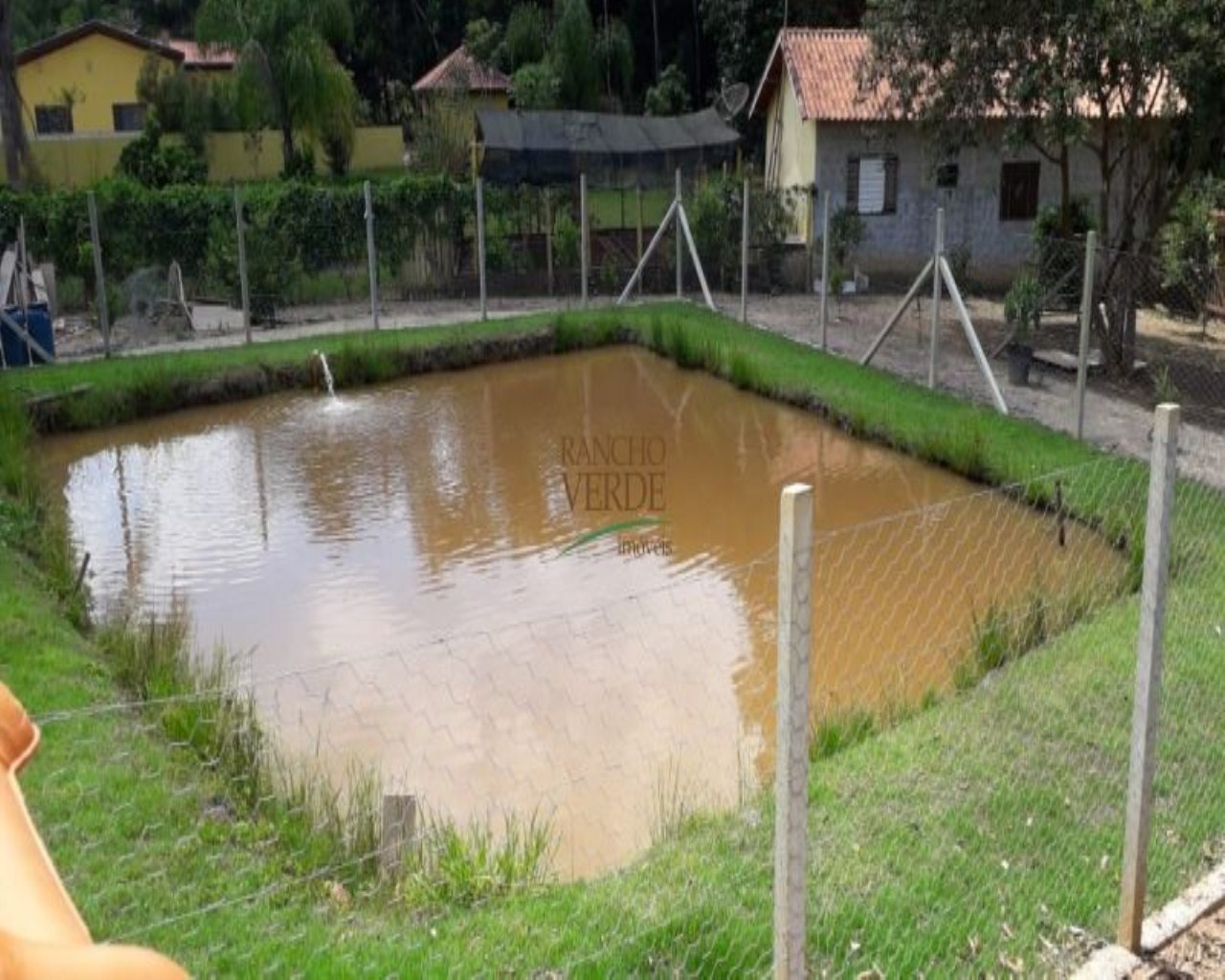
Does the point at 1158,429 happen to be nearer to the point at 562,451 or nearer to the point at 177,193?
the point at 562,451

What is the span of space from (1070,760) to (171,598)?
5.55 meters

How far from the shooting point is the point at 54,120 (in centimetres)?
3572

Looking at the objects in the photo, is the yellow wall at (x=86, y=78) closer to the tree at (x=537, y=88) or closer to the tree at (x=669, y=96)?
the tree at (x=537, y=88)

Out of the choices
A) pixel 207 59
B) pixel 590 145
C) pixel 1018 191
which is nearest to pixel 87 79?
pixel 207 59

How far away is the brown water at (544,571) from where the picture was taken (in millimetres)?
6375

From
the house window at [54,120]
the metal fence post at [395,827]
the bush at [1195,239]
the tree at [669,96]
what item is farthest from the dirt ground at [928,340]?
the house window at [54,120]

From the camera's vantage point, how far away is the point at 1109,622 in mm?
6863

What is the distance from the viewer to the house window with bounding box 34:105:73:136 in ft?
117

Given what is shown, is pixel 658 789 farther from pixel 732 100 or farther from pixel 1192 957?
pixel 732 100

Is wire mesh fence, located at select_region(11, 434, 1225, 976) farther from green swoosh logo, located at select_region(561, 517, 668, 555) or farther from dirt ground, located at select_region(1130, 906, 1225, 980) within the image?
green swoosh logo, located at select_region(561, 517, 668, 555)

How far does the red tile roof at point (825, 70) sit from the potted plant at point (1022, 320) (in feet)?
21.4

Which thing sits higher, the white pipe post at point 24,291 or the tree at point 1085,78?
the tree at point 1085,78

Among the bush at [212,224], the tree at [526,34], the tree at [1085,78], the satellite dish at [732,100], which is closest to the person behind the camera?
the tree at [1085,78]

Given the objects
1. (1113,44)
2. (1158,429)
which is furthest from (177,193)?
(1158,429)
